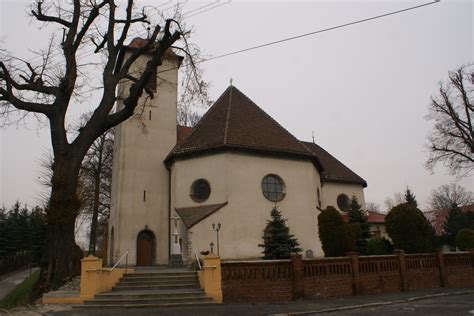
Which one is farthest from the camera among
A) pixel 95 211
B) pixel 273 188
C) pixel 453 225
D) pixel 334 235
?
pixel 453 225

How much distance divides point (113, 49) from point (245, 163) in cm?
827

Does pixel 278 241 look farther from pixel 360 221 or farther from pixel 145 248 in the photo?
pixel 360 221

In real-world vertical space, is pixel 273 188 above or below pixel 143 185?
below

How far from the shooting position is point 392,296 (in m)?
13.0

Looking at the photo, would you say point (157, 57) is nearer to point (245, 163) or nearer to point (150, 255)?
point (245, 163)

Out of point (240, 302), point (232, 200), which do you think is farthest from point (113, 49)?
point (240, 302)

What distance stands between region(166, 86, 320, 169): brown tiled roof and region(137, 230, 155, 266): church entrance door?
14.6ft

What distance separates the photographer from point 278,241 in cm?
1770

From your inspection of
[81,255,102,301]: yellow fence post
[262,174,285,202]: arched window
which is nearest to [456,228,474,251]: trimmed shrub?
[262,174,285,202]: arched window

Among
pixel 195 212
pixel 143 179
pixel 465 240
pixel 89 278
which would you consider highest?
pixel 143 179

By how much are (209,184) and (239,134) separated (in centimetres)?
306

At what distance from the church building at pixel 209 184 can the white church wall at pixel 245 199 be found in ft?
0.15

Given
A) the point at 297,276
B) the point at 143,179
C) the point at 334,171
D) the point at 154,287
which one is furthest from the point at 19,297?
the point at 334,171

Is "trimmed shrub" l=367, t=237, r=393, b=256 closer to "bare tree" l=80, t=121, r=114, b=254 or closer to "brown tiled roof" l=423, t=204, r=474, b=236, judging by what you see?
"bare tree" l=80, t=121, r=114, b=254
